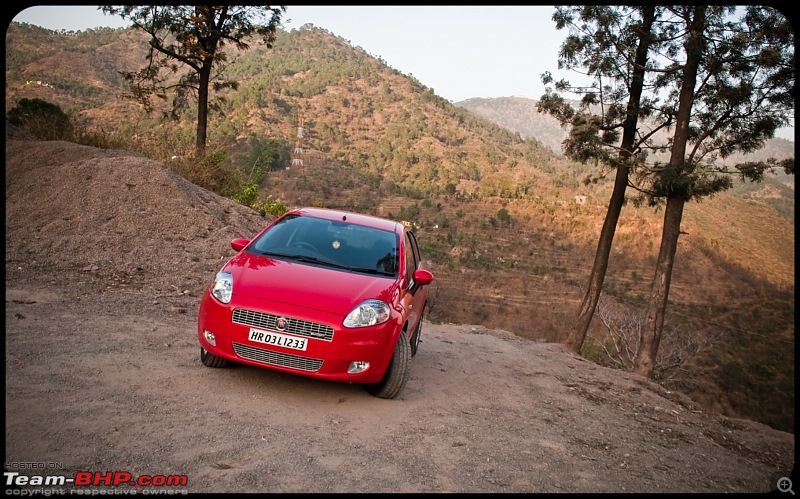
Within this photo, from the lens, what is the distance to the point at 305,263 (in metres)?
5.55

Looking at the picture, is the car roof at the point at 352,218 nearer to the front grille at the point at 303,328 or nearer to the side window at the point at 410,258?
the side window at the point at 410,258

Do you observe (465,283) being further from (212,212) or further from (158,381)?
(158,381)

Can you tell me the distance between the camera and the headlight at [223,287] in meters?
4.93

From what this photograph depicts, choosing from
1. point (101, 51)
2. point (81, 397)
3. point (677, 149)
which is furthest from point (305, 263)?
point (101, 51)

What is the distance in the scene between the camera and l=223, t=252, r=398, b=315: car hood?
4.84 m

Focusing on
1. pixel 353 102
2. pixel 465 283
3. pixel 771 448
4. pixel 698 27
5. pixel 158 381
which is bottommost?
pixel 465 283

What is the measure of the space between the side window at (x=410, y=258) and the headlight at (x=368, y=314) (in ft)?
3.13

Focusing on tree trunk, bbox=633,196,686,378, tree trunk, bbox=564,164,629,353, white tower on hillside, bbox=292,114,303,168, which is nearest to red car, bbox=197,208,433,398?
tree trunk, bbox=633,196,686,378

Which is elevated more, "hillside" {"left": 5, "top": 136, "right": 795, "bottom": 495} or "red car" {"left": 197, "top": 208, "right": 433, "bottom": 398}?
"red car" {"left": 197, "top": 208, "right": 433, "bottom": 398}

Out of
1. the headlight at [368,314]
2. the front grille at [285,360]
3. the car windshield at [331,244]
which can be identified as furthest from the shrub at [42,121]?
the headlight at [368,314]

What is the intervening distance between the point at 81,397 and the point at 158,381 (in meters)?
0.72

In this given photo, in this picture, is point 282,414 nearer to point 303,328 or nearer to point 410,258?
point 303,328

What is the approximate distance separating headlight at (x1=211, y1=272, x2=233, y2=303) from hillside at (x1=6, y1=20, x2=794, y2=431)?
516 cm

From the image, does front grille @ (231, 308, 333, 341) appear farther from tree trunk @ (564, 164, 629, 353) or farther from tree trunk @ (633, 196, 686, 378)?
tree trunk @ (564, 164, 629, 353)
